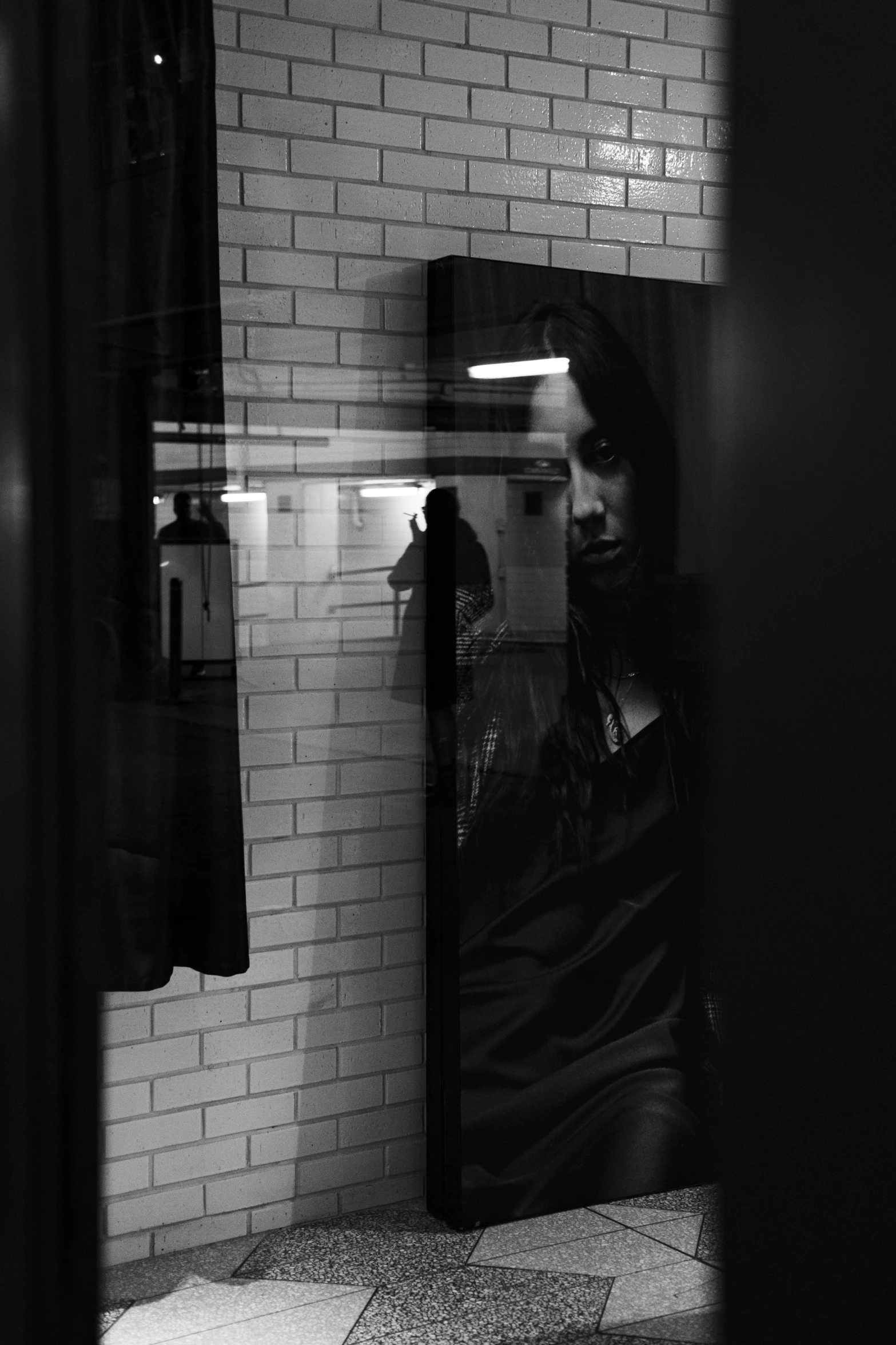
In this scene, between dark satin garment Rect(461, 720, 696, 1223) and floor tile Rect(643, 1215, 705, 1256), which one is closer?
floor tile Rect(643, 1215, 705, 1256)

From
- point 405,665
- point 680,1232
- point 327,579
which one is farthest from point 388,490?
point 680,1232

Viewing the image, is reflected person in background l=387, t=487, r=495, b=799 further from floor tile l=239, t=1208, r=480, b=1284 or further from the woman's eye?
floor tile l=239, t=1208, r=480, b=1284

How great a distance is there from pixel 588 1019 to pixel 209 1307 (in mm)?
948

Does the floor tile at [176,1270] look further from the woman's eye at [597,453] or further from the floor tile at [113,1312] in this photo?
the woman's eye at [597,453]

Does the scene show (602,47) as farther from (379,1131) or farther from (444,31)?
(379,1131)

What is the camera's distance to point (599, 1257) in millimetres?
2658

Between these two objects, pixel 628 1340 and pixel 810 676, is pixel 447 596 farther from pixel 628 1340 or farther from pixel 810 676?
pixel 810 676

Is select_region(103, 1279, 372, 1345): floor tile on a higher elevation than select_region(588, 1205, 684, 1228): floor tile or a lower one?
higher

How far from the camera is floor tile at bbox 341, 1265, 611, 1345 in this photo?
7.72 ft

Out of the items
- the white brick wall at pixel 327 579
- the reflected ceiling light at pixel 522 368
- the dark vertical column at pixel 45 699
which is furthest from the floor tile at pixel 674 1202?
the dark vertical column at pixel 45 699

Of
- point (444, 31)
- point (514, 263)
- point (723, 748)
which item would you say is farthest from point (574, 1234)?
point (723, 748)

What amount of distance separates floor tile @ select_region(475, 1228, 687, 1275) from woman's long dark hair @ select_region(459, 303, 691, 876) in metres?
0.74

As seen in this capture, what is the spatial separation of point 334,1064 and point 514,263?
1.66 meters

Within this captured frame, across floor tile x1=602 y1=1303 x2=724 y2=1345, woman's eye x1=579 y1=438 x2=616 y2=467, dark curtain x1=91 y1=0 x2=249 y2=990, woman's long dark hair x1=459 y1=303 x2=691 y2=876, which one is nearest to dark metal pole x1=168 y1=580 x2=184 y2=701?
dark curtain x1=91 y1=0 x2=249 y2=990
